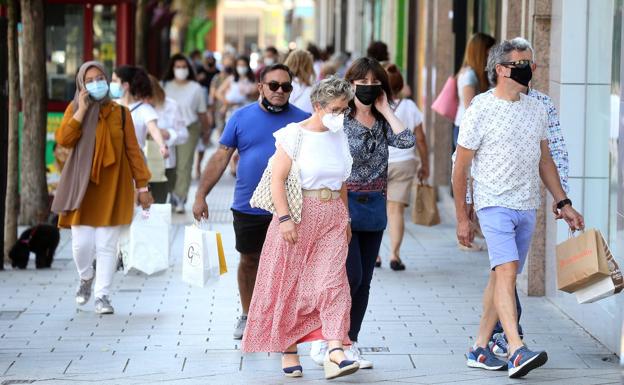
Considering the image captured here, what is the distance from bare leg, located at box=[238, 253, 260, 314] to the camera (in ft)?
28.4

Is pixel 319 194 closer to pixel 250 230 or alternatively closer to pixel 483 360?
pixel 250 230

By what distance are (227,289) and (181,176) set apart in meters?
5.52

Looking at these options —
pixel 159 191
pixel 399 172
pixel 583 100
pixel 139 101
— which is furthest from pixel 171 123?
pixel 583 100

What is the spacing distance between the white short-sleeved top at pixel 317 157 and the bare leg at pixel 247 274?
128 centimetres

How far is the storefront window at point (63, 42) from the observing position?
1639 cm

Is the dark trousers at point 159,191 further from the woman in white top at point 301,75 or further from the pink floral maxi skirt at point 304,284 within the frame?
the pink floral maxi skirt at point 304,284

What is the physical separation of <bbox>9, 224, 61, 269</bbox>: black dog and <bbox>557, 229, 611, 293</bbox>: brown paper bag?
5422mm

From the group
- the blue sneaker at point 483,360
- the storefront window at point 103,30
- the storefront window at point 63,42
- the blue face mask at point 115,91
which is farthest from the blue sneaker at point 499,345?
the storefront window at point 103,30

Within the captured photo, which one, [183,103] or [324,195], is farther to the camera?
[183,103]

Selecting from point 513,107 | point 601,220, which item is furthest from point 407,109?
point 513,107

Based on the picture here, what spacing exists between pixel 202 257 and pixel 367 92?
1.42 m

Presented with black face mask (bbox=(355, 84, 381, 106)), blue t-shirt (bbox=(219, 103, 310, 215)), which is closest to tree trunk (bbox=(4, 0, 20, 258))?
blue t-shirt (bbox=(219, 103, 310, 215))

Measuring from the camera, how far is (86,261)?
9.82 meters

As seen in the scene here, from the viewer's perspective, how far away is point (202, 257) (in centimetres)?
851
